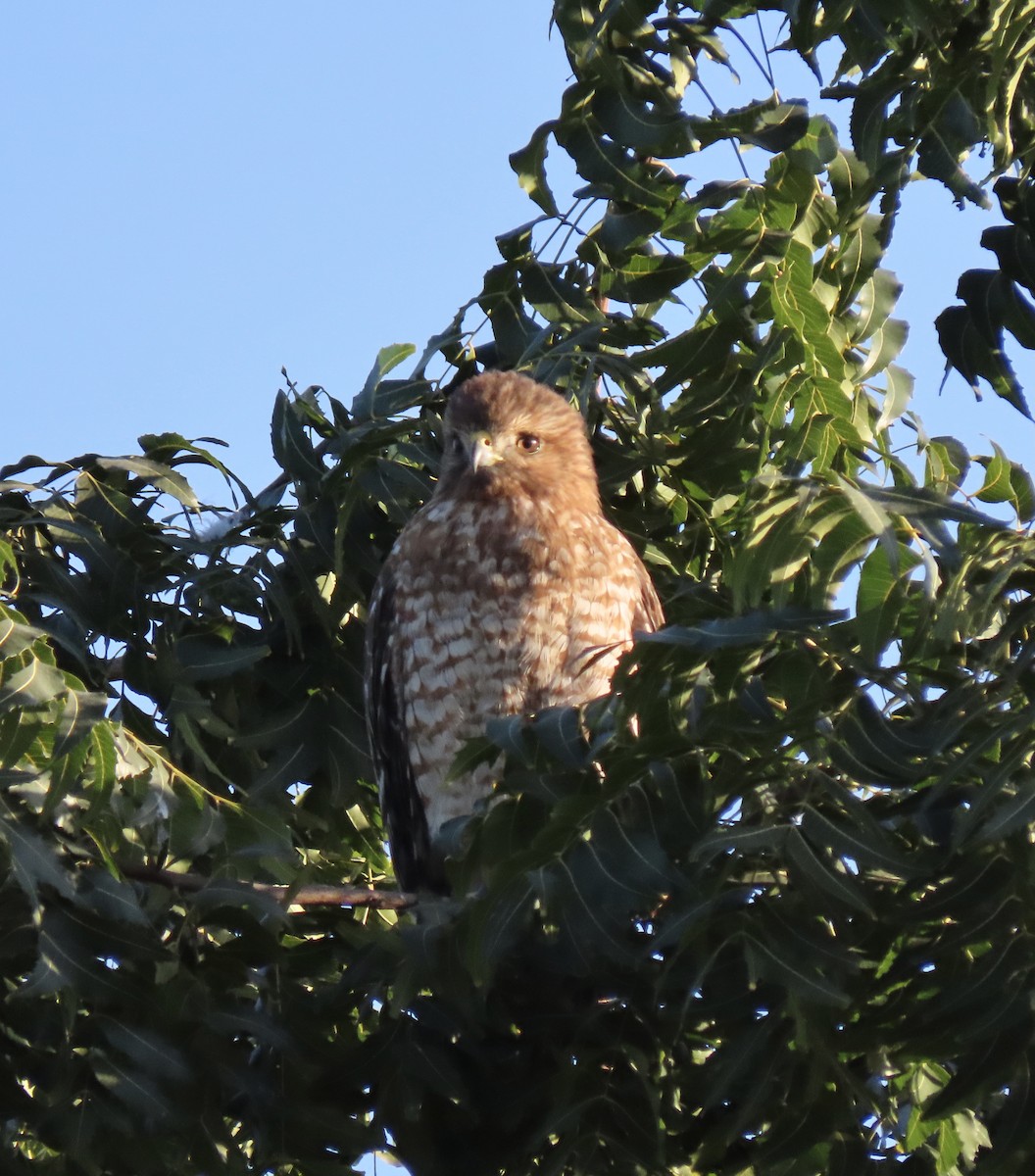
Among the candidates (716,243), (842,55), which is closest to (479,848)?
(716,243)

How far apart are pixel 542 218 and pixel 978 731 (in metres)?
2.39

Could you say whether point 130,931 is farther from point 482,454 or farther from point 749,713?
point 482,454

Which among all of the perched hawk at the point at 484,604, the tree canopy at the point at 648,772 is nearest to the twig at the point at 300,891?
the tree canopy at the point at 648,772

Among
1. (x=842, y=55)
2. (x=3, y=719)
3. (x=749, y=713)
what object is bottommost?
(x=749, y=713)

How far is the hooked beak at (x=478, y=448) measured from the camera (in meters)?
5.52

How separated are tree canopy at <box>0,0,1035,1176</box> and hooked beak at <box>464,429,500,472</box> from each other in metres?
0.81

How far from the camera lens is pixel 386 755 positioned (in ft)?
18.4

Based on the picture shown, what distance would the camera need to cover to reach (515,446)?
566cm

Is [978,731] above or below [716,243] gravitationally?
below

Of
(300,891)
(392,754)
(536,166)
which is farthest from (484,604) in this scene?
(300,891)

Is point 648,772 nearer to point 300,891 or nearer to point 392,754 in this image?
point 300,891

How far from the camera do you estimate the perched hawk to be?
5324 mm

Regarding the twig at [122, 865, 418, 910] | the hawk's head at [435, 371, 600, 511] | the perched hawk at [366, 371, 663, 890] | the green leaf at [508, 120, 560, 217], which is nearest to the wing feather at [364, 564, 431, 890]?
the perched hawk at [366, 371, 663, 890]

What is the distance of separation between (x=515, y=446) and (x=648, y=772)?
2.96 metres
